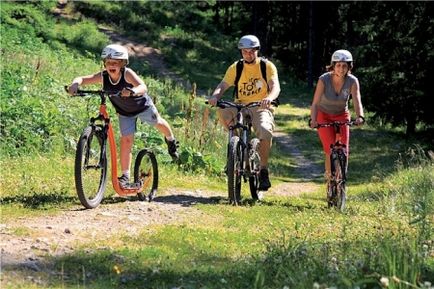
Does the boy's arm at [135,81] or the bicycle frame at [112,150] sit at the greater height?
the boy's arm at [135,81]

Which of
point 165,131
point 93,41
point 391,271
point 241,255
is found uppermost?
point 93,41

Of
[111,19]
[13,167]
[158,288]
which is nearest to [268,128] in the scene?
[13,167]

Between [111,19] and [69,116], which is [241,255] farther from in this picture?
[111,19]

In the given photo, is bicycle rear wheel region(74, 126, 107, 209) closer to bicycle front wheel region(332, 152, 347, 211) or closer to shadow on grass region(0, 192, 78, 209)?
shadow on grass region(0, 192, 78, 209)

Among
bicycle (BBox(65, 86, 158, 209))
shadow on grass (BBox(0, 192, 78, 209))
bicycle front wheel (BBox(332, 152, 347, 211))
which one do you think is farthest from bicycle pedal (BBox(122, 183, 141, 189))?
bicycle front wheel (BBox(332, 152, 347, 211))

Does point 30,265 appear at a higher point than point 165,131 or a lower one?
lower

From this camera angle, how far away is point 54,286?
4.94 meters

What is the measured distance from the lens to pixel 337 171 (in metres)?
9.23

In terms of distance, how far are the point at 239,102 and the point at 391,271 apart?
19.0ft

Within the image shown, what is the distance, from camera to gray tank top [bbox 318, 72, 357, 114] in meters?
9.26

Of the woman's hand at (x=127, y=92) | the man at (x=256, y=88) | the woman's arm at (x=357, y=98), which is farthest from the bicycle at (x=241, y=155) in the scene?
the woman's hand at (x=127, y=92)

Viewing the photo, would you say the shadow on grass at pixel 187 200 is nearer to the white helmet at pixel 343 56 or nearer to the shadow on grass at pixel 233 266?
the white helmet at pixel 343 56

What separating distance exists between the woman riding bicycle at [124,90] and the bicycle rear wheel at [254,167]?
1582 mm

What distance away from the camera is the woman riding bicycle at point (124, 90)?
7.91 metres
